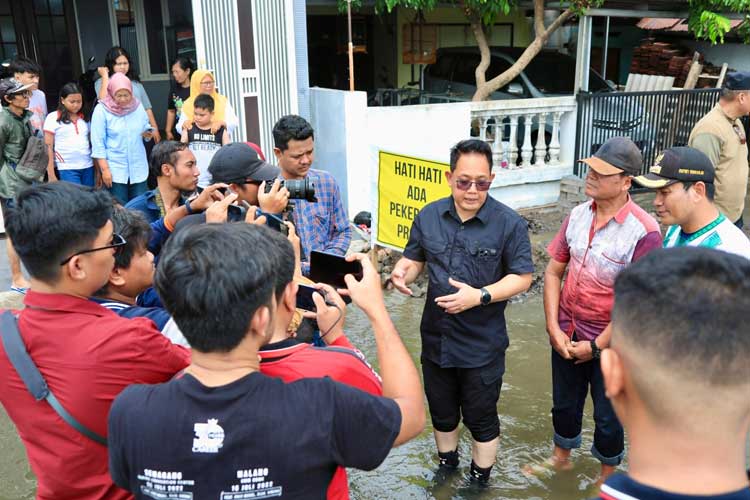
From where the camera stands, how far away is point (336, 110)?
7.36 m

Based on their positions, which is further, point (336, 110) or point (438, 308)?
point (336, 110)

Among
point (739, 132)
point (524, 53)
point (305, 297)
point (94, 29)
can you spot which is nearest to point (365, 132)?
point (524, 53)

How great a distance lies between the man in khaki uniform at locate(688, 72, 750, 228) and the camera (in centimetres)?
407

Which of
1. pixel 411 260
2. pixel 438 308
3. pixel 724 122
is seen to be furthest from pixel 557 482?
pixel 724 122

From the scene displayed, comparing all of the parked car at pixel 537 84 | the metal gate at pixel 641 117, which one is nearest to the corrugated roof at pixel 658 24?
the parked car at pixel 537 84

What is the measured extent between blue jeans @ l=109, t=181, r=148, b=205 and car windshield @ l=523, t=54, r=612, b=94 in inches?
244

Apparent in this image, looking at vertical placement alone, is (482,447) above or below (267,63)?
below

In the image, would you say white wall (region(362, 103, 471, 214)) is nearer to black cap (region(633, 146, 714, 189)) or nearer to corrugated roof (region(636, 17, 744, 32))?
black cap (region(633, 146, 714, 189))

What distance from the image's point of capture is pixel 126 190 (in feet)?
21.2

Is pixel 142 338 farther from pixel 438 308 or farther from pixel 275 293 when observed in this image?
pixel 438 308

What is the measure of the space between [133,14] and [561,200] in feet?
22.4

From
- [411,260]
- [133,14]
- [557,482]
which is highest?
[133,14]

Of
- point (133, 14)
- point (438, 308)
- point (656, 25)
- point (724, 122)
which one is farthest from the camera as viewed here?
point (656, 25)

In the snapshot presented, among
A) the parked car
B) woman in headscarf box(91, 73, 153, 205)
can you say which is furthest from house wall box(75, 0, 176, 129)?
the parked car
